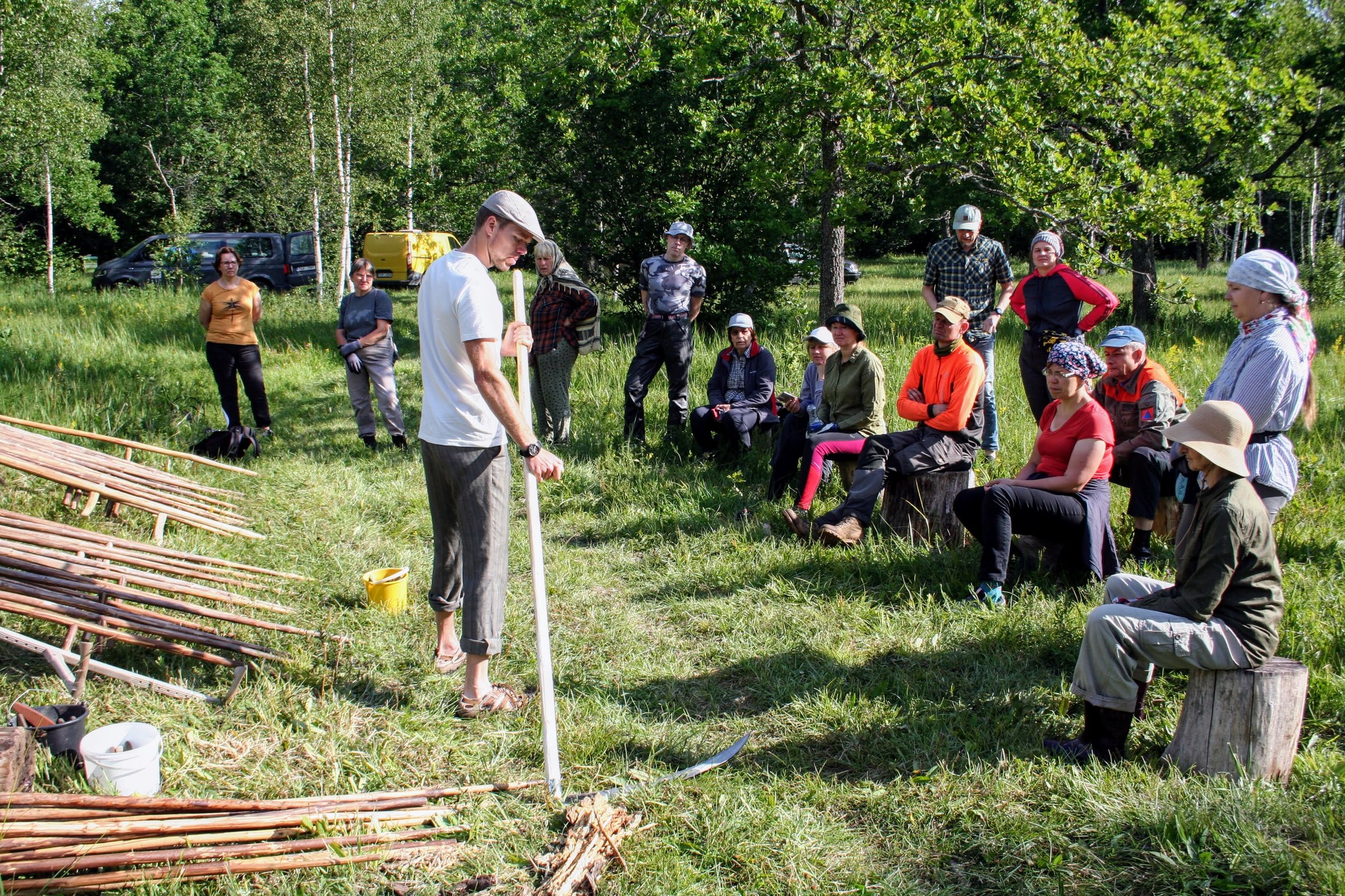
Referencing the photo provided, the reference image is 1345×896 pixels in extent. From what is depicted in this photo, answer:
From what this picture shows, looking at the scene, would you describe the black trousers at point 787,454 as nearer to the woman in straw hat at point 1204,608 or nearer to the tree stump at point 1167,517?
the tree stump at point 1167,517

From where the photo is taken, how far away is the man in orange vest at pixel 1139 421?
17.1 feet

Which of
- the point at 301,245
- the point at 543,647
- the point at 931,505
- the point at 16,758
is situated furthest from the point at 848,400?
the point at 301,245

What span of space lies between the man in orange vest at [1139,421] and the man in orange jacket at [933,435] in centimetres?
77

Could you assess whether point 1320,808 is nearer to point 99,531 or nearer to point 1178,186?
point 1178,186

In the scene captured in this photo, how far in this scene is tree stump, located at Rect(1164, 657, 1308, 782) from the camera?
3.14m

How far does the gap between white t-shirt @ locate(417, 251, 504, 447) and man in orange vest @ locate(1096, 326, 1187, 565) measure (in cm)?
367

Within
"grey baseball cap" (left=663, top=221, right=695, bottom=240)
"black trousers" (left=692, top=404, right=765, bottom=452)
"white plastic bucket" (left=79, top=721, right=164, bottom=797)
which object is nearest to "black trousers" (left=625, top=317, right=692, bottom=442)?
"black trousers" (left=692, top=404, right=765, bottom=452)

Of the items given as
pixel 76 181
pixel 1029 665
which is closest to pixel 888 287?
pixel 1029 665

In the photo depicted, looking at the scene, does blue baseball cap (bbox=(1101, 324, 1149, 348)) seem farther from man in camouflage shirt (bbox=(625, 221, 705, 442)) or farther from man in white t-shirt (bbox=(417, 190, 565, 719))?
man in white t-shirt (bbox=(417, 190, 565, 719))

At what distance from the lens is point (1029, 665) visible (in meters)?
4.15

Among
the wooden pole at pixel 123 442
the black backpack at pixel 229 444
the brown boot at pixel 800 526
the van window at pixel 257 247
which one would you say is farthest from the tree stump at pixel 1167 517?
the van window at pixel 257 247

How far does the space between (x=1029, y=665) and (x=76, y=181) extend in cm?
3385

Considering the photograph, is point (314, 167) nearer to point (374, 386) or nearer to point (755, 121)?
point (755, 121)

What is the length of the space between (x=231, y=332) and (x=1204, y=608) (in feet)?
25.5
